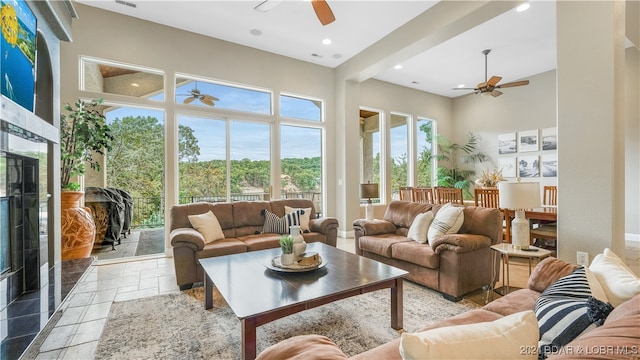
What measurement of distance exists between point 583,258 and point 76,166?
→ 19.2ft

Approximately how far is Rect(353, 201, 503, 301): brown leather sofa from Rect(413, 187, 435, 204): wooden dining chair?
1.71 m

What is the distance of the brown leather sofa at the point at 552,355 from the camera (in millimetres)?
710

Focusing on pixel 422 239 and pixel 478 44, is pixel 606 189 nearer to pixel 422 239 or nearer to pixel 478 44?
pixel 422 239

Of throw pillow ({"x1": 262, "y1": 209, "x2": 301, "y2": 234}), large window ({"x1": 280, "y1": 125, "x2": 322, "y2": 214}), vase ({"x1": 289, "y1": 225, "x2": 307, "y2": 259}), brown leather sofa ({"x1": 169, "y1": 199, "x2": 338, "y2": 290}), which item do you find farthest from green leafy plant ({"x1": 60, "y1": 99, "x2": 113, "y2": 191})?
vase ({"x1": 289, "y1": 225, "x2": 307, "y2": 259})

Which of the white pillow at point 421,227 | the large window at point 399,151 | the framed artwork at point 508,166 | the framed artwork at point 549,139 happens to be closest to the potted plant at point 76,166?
the white pillow at point 421,227

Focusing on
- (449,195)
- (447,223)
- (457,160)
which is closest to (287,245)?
(447,223)

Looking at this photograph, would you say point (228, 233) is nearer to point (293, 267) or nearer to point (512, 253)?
point (293, 267)

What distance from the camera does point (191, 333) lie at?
7.43 feet

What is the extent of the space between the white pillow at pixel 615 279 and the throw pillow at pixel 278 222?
3183 millimetres

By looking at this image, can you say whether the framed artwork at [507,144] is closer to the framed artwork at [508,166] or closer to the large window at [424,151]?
the framed artwork at [508,166]

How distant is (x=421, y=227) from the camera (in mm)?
3414

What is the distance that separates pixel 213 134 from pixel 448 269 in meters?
4.23

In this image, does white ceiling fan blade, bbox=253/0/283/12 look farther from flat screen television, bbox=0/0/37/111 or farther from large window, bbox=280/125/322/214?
large window, bbox=280/125/322/214

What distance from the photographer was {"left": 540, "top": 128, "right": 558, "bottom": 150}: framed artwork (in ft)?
20.7
